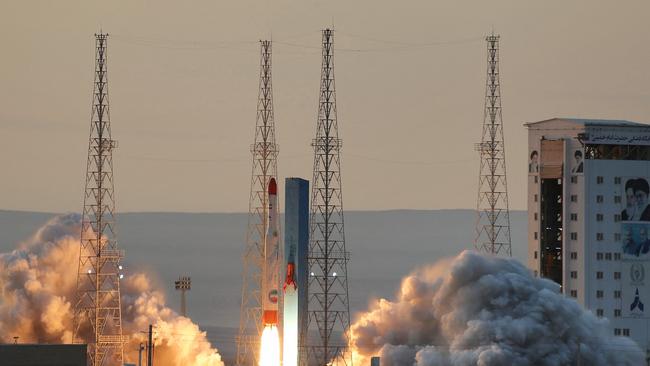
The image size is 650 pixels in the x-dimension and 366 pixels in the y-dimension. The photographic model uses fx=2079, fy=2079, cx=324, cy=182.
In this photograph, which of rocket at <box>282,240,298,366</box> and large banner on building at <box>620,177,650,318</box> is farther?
large banner on building at <box>620,177,650,318</box>

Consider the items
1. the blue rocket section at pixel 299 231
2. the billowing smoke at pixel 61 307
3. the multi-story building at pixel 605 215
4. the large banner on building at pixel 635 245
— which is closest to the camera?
the blue rocket section at pixel 299 231

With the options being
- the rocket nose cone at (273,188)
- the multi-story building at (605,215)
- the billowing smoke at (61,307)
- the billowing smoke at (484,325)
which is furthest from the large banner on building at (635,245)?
the rocket nose cone at (273,188)

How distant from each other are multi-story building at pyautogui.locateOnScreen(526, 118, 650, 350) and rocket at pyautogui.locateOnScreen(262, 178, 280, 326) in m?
28.9

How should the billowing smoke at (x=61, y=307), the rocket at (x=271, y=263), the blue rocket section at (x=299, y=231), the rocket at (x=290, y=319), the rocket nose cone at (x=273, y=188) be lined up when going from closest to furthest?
the rocket at (x=271, y=263), the rocket nose cone at (x=273, y=188), the rocket at (x=290, y=319), the blue rocket section at (x=299, y=231), the billowing smoke at (x=61, y=307)

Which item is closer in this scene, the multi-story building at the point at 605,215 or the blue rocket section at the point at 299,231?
the blue rocket section at the point at 299,231

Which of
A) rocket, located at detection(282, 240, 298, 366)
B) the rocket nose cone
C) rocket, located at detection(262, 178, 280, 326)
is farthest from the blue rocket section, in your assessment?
the rocket nose cone

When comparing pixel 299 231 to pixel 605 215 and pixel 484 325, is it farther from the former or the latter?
pixel 605 215

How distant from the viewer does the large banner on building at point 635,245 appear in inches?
5517

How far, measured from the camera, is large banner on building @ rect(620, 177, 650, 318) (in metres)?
140

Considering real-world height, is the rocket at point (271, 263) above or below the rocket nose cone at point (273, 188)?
below

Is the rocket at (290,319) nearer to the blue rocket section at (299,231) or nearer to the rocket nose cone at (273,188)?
the rocket nose cone at (273,188)

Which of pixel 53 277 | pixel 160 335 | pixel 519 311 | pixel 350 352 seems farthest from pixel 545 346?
pixel 53 277

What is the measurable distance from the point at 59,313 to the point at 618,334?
3803 cm

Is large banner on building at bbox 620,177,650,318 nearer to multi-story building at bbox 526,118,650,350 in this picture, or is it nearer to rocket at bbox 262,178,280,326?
multi-story building at bbox 526,118,650,350
